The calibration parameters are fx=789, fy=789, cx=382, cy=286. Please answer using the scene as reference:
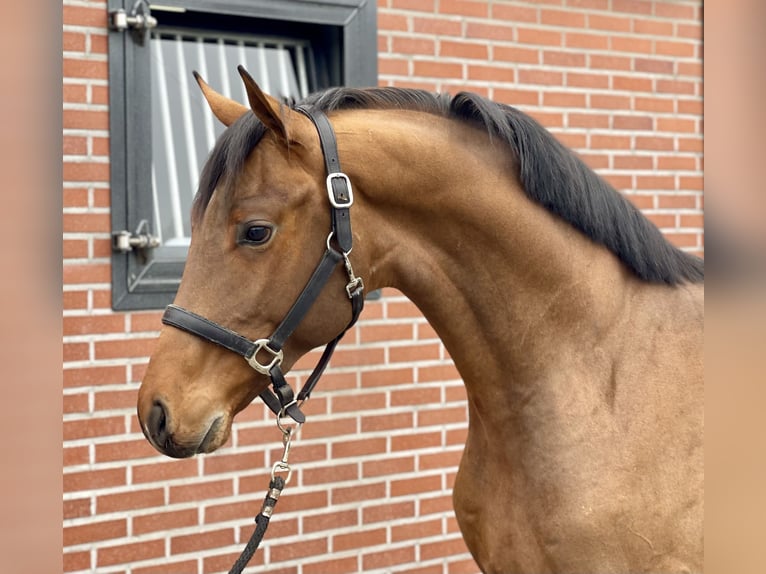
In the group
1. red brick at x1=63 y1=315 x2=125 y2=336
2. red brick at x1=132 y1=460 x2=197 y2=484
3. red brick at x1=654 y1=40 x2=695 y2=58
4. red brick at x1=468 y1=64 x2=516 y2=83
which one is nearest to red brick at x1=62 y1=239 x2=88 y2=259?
red brick at x1=63 y1=315 x2=125 y2=336

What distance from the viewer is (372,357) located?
3.28m

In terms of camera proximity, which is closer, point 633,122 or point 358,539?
point 358,539

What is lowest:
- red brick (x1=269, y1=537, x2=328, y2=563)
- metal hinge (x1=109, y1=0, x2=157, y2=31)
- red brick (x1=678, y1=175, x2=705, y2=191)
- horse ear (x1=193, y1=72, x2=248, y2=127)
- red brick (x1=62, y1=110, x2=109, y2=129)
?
red brick (x1=269, y1=537, x2=328, y2=563)

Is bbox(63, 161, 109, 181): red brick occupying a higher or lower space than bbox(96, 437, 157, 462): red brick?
higher

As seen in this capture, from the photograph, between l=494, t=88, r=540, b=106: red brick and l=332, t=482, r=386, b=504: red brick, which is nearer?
l=332, t=482, r=386, b=504: red brick

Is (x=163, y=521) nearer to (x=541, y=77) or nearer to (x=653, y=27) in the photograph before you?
(x=541, y=77)

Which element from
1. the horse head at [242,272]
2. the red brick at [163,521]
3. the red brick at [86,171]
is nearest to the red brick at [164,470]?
the red brick at [163,521]

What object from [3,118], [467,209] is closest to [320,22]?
[467,209]

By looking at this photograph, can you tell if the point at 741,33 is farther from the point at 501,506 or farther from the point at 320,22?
the point at 320,22

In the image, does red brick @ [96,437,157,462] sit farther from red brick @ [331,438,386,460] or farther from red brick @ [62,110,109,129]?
red brick @ [62,110,109,129]

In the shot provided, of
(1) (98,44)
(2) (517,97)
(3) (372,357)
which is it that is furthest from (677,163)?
(1) (98,44)

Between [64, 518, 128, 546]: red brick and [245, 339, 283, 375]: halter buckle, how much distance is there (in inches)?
57.3

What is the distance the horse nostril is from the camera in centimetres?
164

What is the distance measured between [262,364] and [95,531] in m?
1.47
